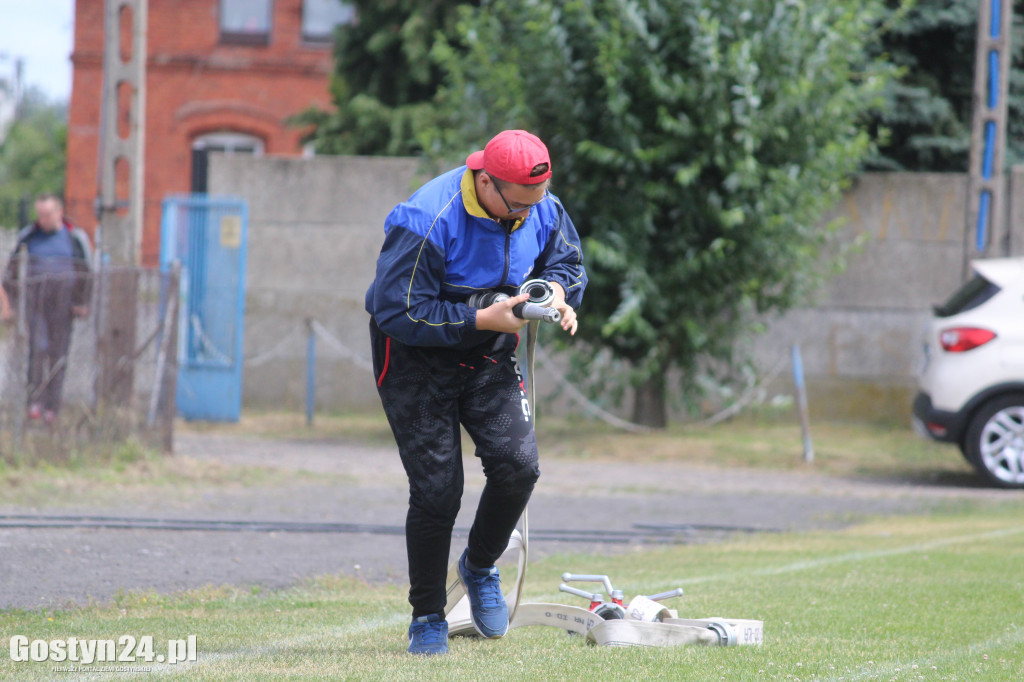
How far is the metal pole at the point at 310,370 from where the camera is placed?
14.5 m

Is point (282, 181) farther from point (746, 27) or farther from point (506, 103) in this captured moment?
point (746, 27)

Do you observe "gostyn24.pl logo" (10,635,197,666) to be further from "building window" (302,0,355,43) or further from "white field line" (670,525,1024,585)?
"building window" (302,0,355,43)

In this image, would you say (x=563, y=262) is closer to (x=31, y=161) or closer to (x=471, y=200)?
(x=471, y=200)

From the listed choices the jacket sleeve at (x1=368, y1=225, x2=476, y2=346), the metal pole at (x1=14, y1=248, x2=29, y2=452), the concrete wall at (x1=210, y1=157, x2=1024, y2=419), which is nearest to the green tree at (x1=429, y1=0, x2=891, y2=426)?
the concrete wall at (x1=210, y1=157, x2=1024, y2=419)

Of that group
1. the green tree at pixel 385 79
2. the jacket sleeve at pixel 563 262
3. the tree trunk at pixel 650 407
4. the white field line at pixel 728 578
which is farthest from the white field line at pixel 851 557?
the green tree at pixel 385 79

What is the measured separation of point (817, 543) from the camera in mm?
7695

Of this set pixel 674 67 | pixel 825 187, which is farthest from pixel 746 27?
pixel 825 187

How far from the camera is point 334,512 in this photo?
853 centimetres

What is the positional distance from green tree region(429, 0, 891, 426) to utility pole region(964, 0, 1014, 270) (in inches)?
39.8

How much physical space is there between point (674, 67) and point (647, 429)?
3940 mm

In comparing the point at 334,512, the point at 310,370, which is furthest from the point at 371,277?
the point at 334,512

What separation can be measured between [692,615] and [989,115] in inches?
368

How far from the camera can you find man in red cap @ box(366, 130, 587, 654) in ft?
Result: 14.1

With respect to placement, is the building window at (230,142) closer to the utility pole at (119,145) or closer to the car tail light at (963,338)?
the utility pole at (119,145)
